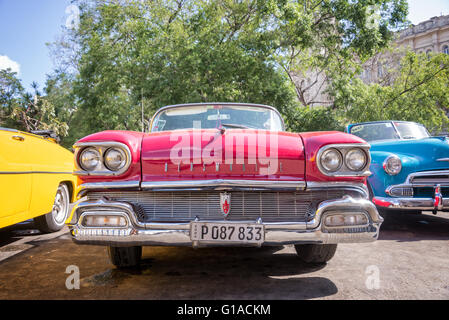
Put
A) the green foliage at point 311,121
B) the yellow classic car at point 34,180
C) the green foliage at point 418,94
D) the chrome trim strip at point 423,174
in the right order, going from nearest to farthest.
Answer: the yellow classic car at point 34,180 < the chrome trim strip at point 423,174 < the green foliage at point 311,121 < the green foliage at point 418,94

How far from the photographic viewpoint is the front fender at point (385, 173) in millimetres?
4418

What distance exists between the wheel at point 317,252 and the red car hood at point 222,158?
2.85ft

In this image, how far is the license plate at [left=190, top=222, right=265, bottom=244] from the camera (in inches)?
89.7

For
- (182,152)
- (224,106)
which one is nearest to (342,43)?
(224,106)

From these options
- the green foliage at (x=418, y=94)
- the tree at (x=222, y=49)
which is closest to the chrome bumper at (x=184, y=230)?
the tree at (x=222, y=49)

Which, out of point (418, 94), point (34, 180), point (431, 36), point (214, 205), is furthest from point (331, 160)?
point (431, 36)

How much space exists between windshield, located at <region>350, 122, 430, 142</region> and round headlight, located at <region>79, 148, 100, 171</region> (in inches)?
181

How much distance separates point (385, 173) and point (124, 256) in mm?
3326

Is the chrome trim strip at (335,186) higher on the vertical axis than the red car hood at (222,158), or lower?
lower

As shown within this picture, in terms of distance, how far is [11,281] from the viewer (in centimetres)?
279

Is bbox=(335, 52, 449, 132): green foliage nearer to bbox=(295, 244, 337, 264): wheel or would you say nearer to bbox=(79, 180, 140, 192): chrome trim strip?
bbox=(295, 244, 337, 264): wheel

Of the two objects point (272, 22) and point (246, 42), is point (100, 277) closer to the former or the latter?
point (246, 42)

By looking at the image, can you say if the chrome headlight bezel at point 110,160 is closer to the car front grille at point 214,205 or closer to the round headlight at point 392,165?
the car front grille at point 214,205

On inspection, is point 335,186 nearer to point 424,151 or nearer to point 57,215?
point 424,151
